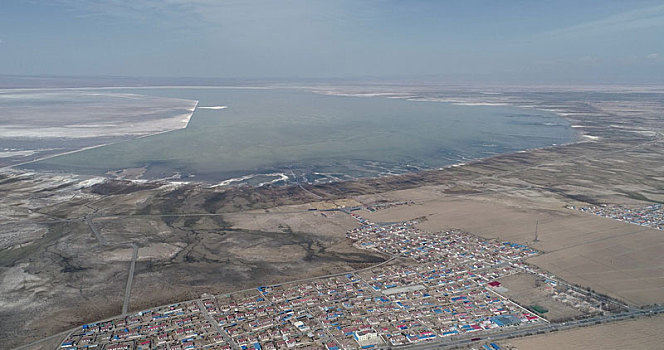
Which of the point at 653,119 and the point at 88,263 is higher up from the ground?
the point at 653,119

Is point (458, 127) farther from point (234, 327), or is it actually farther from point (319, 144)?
point (234, 327)

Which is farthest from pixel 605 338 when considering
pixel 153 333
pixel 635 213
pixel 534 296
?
pixel 153 333

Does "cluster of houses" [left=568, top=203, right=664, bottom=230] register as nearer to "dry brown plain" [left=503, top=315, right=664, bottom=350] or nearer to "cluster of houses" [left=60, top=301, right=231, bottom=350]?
"dry brown plain" [left=503, top=315, right=664, bottom=350]

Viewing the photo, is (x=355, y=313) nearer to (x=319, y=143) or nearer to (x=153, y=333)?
(x=153, y=333)

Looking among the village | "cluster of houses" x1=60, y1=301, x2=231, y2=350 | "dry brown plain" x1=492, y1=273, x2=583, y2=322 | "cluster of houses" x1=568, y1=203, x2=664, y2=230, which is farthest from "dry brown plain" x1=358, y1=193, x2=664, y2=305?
"cluster of houses" x1=60, y1=301, x2=231, y2=350

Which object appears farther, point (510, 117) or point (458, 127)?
point (510, 117)

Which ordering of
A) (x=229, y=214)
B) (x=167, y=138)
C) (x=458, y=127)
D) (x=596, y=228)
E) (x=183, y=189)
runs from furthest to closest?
(x=458, y=127) < (x=167, y=138) < (x=183, y=189) < (x=229, y=214) < (x=596, y=228)

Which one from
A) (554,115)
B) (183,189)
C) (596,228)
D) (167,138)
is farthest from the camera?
(554,115)

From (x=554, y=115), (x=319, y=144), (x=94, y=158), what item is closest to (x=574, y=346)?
(x=319, y=144)
